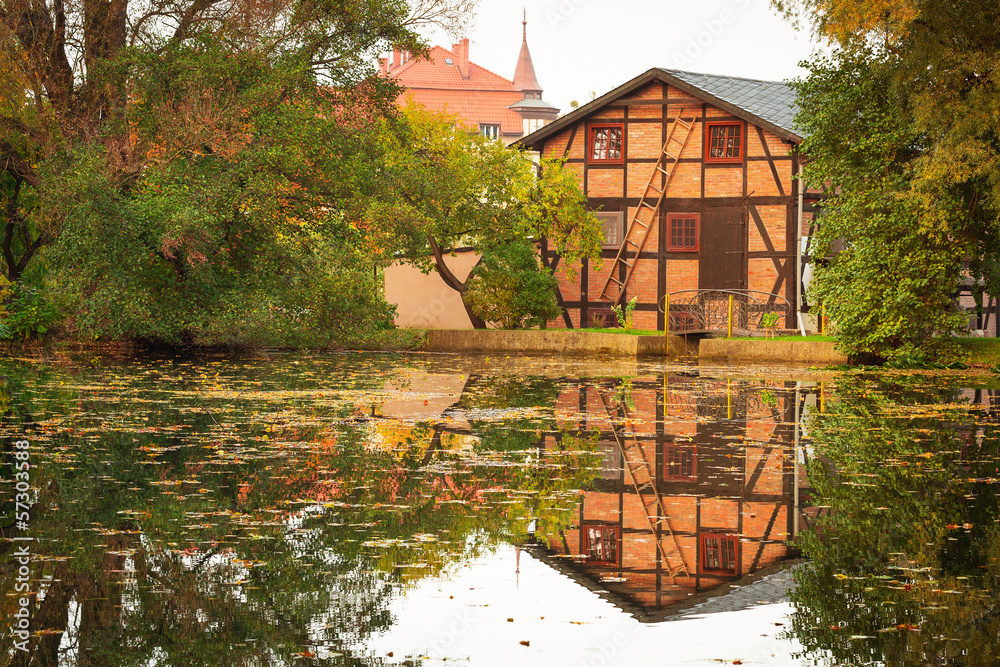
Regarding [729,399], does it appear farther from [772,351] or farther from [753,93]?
[753,93]

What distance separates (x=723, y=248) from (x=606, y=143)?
4.97 metres

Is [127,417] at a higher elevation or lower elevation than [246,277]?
lower

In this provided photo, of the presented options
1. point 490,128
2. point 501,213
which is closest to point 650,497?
point 501,213

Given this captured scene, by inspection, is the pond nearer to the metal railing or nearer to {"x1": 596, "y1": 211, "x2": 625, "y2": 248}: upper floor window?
the metal railing

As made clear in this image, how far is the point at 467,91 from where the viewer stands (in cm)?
9050

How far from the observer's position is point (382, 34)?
26281mm

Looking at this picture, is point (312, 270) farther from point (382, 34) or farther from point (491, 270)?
point (491, 270)

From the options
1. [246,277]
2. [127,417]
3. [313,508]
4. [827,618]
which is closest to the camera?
[827,618]

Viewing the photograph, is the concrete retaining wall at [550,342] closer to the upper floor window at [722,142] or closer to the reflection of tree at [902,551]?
the upper floor window at [722,142]

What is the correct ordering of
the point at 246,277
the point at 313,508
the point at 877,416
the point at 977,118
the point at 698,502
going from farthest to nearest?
the point at 246,277 → the point at 977,118 → the point at 877,416 → the point at 698,502 → the point at 313,508

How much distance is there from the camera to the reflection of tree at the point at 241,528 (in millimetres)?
4344

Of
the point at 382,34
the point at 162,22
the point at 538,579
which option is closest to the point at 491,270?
the point at 382,34

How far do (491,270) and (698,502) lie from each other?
2557cm

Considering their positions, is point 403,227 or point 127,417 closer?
point 127,417
